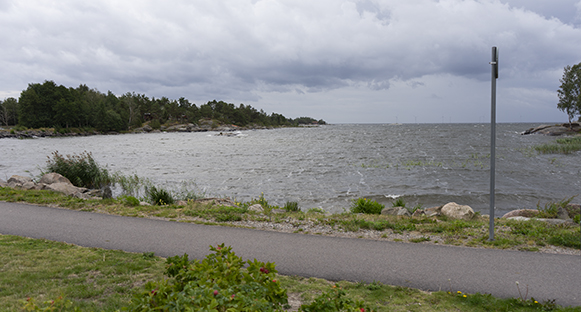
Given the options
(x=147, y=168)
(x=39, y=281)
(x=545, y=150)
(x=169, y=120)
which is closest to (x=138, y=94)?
(x=169, y=120)

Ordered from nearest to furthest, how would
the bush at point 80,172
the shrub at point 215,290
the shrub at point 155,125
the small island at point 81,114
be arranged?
the shrub at point 215,290 < the bush at point 80,172 < the small island at point 81,114 < the shrub at point 155,125

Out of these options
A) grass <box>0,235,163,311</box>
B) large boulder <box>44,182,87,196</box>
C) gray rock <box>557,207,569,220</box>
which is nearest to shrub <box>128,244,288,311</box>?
grass <box>0,235,163,311</box>

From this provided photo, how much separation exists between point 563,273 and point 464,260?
1.43 metres

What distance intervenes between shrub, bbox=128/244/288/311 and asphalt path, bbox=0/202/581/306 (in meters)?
2.29

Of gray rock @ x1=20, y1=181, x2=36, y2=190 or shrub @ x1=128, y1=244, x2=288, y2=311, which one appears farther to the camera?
gray rock @ x1=20, y1=181, x2=36, y2=190

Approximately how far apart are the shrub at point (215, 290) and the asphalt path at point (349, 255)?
90.1 inches

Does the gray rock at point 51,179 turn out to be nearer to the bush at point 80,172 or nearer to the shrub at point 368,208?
the bush at point 80,172

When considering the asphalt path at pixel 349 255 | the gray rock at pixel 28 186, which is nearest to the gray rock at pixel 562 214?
the asphalt path at pixel 349 255

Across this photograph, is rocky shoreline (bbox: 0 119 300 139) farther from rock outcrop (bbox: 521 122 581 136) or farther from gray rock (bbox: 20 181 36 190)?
rock outcrop (bbox: 521 122 581 136)

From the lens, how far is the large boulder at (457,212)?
1022 centimetres

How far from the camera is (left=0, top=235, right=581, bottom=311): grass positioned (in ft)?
14.3

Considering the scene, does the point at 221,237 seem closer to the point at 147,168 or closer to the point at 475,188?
the point at 475,188

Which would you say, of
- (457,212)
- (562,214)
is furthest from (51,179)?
(562,214)

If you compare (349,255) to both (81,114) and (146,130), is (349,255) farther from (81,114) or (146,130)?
(146,130)
